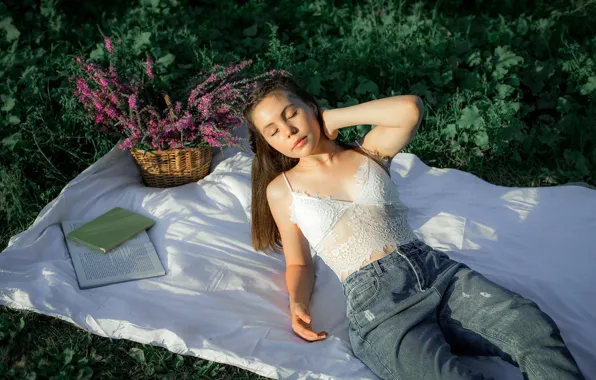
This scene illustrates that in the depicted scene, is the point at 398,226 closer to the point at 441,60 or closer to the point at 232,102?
the point at 232,102

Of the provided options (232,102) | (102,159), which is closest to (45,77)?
(102,159)

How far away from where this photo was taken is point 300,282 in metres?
2.88

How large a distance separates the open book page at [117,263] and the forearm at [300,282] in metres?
0.61

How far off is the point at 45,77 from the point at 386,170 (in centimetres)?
250

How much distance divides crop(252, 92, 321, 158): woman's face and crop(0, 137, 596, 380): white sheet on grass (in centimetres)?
72

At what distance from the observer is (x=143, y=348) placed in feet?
8.99

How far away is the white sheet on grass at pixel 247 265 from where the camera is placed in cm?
263

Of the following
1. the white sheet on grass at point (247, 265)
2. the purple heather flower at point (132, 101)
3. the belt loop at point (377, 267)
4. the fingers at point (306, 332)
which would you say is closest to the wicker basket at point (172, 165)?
the white sheet on grass at point (247, 265)

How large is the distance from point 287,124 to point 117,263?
1.12 metres

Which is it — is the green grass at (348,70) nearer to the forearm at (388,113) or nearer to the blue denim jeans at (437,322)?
the blue denim jeans at (437,322)

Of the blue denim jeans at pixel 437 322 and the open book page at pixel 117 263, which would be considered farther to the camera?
the open book page at pixel 117 263

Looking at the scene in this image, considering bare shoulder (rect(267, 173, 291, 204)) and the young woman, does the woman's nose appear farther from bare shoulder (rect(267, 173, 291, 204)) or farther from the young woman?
bare shoulder (rect(267, 173, 291, 204))

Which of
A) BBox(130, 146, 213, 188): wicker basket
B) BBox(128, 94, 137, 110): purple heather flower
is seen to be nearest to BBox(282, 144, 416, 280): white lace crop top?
BBox(130, 146, 213, 188): wicker basket

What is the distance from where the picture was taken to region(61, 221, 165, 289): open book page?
299 cm
